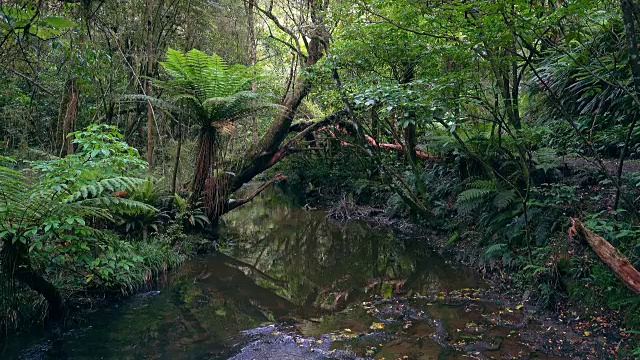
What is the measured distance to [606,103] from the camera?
607cm

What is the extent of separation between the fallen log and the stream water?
0.93 m

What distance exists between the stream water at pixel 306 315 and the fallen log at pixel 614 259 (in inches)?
36.6

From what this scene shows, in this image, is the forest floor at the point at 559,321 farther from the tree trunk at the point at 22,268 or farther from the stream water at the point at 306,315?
the tree trunk at the point at 22,268

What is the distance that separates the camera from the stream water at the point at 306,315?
3.70 m

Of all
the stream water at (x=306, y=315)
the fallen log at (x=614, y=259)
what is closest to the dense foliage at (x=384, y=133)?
the fallen log at (x=614, y=259)

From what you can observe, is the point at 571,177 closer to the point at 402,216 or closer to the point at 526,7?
the point at 526,7

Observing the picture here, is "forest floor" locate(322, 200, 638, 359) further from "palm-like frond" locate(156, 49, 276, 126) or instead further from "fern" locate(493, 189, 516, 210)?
"palm-like frond" locate(156, 49, 276, 126)

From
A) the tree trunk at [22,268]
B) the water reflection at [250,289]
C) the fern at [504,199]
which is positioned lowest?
the water reflection at [250,289]

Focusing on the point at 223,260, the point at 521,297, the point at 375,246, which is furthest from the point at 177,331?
the point at 375,246

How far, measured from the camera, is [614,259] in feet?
10.4

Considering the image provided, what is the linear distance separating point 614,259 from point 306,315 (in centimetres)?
299

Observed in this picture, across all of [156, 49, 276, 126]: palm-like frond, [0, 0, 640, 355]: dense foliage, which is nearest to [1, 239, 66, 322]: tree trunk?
[0, 0, 640, 355]: dense foliage

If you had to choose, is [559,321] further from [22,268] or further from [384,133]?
[384,133]

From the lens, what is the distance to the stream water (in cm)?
370
